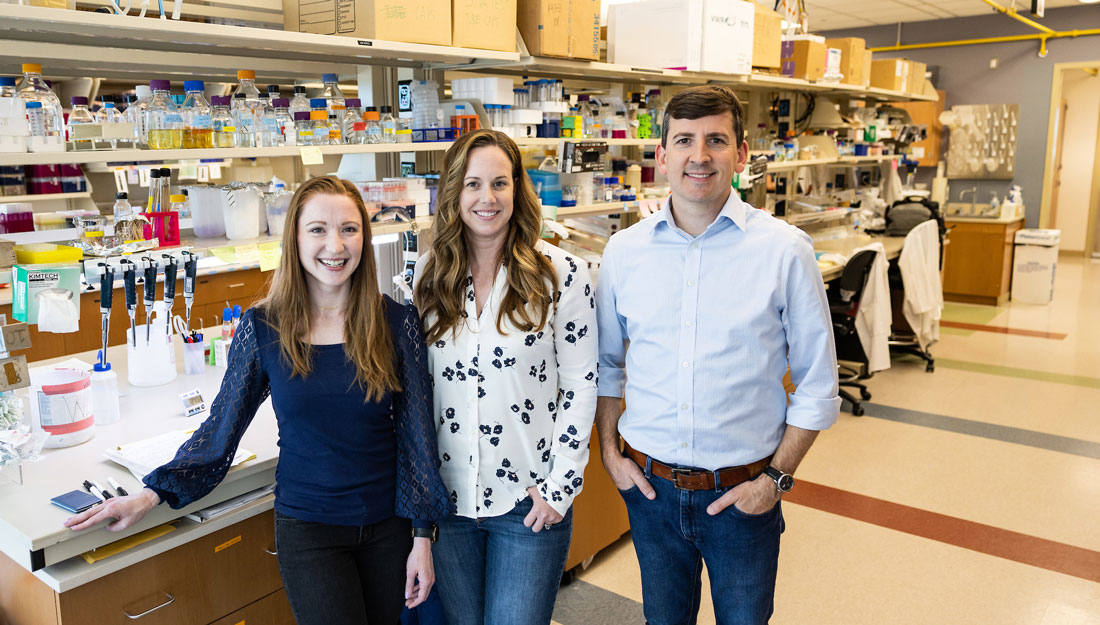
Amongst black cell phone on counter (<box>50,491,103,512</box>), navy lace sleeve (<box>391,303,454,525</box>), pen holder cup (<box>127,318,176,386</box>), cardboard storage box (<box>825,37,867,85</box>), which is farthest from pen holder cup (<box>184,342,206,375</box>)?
cardboard storage box (<box>825,37,867,85</box>)

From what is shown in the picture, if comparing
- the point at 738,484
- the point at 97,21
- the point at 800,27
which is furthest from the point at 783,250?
the point at 800,27

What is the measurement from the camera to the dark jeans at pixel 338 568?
1.63m

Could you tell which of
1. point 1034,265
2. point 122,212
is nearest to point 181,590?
point 122,212

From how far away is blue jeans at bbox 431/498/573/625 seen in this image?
1742mm

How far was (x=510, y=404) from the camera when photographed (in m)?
1.75

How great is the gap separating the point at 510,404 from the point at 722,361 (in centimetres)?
49

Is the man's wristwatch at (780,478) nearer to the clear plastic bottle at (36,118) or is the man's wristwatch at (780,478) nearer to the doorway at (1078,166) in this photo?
the clear plastic bottle at (36,118)

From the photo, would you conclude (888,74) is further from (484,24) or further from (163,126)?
(163,126)

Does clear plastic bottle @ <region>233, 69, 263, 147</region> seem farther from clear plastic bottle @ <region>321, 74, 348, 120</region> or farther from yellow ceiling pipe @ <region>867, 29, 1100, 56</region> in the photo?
yellow ceiling pipe @ <region>867, 29, 1100, 56</region>

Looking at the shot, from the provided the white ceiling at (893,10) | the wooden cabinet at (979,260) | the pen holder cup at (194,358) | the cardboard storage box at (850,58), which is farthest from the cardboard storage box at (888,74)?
the pen holder cup at (194,358)

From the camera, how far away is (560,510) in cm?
176

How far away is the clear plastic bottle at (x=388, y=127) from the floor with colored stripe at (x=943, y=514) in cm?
180

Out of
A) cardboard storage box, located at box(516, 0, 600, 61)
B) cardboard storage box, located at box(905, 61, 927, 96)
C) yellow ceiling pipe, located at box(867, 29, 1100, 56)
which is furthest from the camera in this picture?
yellow ceiling pipe, located at box(867, 29, 1100, 56)

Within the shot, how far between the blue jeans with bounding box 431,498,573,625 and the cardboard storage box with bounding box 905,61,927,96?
6813mm
